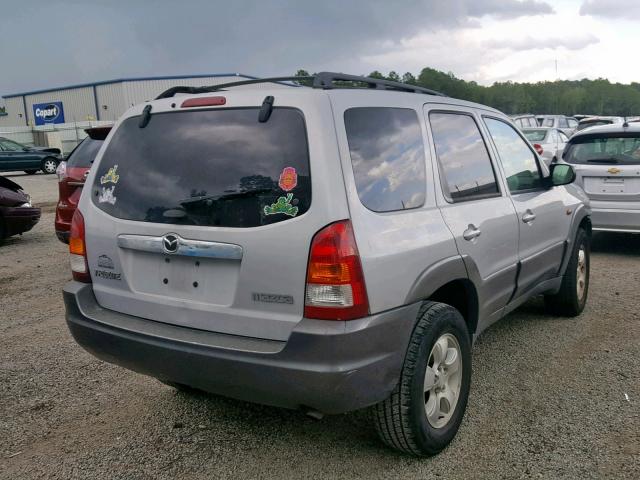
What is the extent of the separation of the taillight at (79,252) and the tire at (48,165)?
2388 cm

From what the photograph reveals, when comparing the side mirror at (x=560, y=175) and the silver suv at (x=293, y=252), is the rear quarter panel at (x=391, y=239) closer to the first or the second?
the silver suv at (x=293, y=252)

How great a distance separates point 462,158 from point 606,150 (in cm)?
493

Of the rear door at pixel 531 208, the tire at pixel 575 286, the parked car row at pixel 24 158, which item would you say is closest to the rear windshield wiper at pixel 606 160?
the tire at pixel 575 286

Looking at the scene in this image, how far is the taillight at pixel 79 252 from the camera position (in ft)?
10.4

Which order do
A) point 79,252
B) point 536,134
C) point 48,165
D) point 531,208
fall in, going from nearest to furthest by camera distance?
point 79,252 < point 531,208 < point 536,134 < point 48,165

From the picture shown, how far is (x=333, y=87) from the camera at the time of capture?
2803 mm

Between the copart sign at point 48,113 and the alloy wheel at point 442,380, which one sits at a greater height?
the copart sign at point 48,113

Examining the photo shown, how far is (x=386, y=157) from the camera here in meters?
2.83

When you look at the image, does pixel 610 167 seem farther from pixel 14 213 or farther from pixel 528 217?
pixel 14 213

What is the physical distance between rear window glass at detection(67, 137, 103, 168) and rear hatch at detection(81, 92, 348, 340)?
426 centimetres

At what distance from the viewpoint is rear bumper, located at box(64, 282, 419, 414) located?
2.44 metres

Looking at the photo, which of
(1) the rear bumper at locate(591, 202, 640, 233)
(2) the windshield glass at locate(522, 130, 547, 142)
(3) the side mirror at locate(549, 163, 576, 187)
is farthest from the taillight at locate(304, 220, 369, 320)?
(2) the windshield glass at locate(522, 130, 547, 142)

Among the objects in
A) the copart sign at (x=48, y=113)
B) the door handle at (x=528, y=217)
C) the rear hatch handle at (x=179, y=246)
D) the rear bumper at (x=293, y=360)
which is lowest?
the rear bumper at (x=293, y=360)

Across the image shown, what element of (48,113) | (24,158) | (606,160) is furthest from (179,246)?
(48,113)
